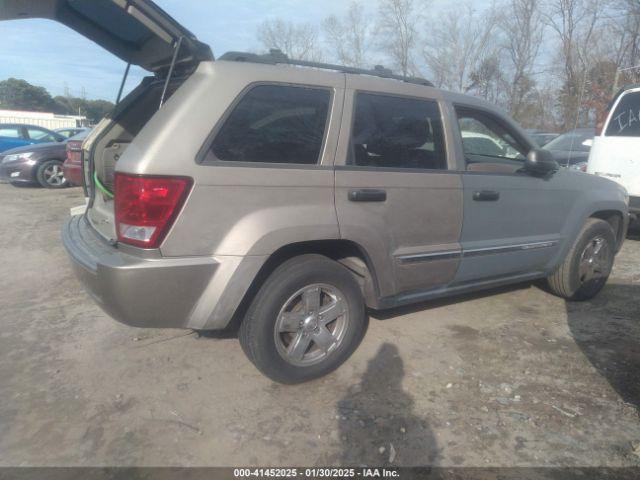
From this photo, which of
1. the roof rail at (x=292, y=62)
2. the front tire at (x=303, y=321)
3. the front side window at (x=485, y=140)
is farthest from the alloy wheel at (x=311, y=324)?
the front side window at (x=485, y=140)

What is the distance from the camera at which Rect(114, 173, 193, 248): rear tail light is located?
221cm

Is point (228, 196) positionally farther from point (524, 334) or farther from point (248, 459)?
point (524, 334)

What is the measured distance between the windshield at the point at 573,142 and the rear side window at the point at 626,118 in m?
3.21

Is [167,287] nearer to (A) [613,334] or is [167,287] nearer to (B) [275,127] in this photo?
(B) [275,127]

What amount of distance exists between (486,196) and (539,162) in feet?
1.87

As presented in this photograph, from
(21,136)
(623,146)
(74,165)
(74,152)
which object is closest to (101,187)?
(74,165)

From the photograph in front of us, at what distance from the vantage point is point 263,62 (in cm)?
265

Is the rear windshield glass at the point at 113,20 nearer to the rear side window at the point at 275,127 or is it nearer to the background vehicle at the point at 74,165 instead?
the rear side window at the point at 275,127

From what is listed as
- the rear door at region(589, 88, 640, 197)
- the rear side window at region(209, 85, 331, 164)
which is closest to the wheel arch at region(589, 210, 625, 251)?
the rear door at region(589, 88, 640, 197)

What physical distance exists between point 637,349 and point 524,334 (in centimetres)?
77

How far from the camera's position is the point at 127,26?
2816 mm

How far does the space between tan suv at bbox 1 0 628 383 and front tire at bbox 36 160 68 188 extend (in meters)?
8.05

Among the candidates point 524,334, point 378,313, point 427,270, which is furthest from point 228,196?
point 524,334

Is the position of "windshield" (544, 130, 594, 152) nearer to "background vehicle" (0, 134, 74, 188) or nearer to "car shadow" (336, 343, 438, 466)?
"car shadow" (336, 343, 438, 466)
